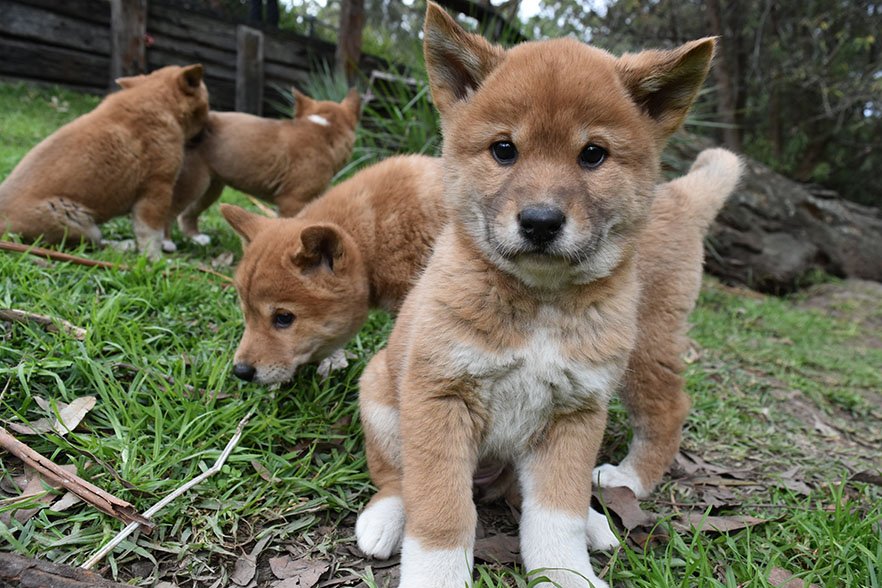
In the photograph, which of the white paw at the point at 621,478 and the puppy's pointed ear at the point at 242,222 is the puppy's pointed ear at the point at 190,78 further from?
the white paw at the point at 621,478

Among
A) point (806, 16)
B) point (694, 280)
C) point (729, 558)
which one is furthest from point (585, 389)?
point (806, 16)

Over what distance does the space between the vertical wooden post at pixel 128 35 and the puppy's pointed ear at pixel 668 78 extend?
28.8 feet

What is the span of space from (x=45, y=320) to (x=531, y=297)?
2319mm

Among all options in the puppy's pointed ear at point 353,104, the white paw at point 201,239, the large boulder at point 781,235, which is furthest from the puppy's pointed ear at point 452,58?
the large boulder at point 781,235

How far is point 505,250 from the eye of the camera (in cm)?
211

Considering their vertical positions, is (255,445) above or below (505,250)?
below

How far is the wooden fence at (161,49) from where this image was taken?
934 centimetres

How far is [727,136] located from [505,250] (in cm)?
939

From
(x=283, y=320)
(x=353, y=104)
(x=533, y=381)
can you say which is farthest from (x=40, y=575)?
(x=353, y=104)

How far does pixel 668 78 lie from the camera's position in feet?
7.47

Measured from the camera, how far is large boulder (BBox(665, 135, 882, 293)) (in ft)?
29.0

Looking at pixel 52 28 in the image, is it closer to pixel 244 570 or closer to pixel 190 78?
pixel 190 78

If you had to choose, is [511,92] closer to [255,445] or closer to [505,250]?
[505,250]

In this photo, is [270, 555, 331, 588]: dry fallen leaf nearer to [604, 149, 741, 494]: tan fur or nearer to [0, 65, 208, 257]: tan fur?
[604, 149, 741, 494]: tan fur
